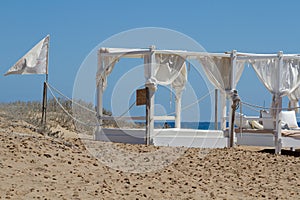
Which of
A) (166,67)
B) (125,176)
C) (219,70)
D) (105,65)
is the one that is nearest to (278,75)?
(219,70)

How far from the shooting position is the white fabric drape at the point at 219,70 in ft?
45.0

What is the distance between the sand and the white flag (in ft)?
10.8

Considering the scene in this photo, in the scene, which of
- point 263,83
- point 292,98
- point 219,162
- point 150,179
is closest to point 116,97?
point 263,83

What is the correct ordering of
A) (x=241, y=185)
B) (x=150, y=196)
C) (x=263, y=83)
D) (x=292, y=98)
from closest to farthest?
(x=150, y=196), (x=241, y=185), (x=263, y=83), (x=292, y=98)

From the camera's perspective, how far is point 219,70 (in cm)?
1375

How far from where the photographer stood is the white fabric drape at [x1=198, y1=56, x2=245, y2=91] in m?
13.7

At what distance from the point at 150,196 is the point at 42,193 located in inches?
51.3

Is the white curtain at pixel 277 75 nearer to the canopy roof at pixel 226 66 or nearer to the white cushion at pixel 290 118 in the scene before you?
the canopy roof at pixel 226 66

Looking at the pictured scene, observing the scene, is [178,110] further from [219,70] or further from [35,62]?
[35,62]

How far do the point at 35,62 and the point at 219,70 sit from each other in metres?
4.50

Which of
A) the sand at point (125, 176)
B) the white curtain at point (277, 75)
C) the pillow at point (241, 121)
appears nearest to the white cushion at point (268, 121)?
the white curtain at point (277, 75)

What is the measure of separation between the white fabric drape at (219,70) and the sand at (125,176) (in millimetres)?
4166

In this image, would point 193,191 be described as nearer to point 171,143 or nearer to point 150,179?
point 150,179

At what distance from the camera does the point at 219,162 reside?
9.34 meters
